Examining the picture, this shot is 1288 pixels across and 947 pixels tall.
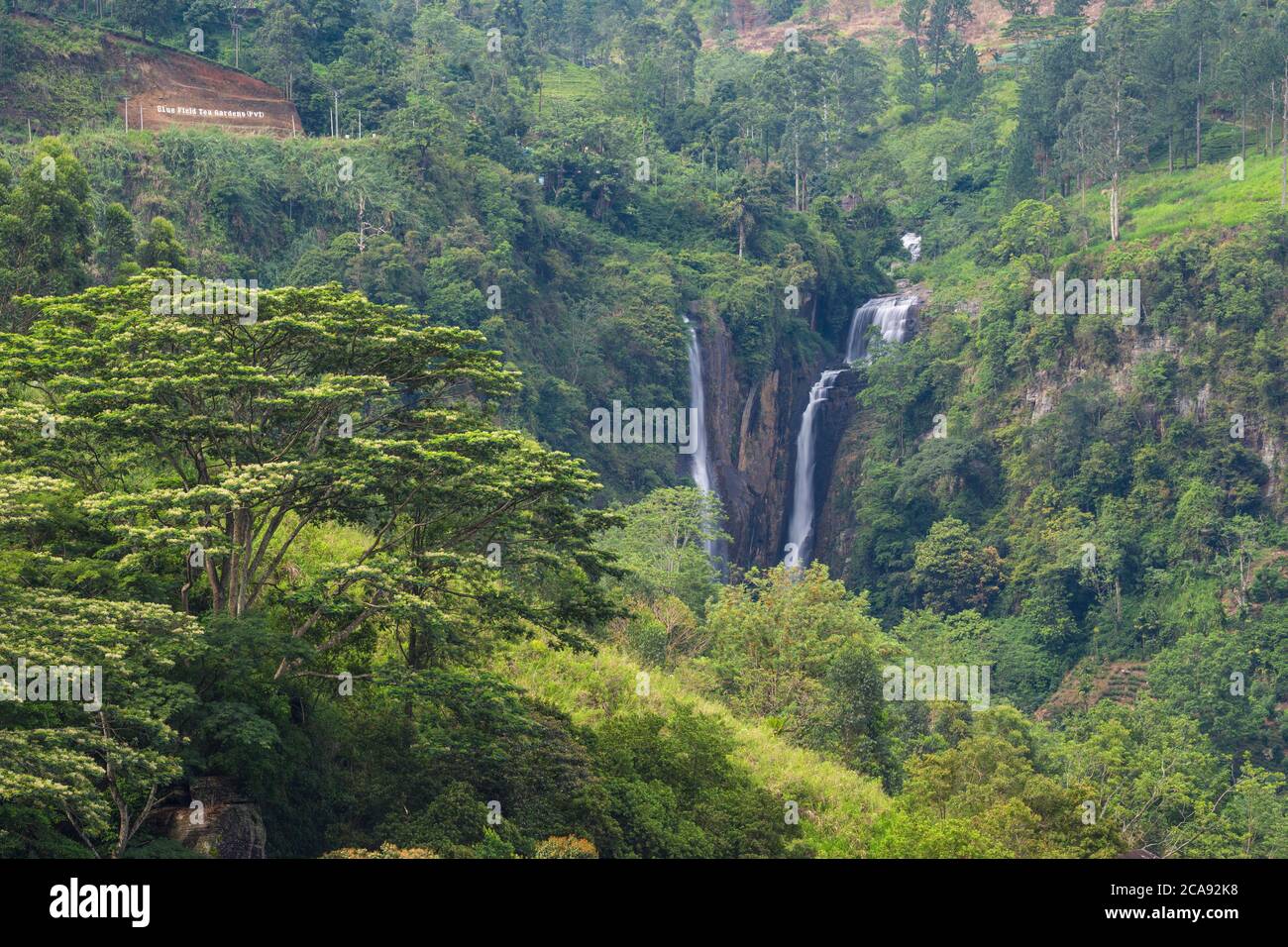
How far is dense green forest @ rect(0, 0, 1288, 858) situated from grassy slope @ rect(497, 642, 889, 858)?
Result: 13cm

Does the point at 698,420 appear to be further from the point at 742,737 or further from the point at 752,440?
the point at 742,737

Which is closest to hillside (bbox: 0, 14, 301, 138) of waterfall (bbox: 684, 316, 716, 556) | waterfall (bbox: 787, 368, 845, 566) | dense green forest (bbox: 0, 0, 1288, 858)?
dense green forest (bbox: 0, 0, 1288, 858)

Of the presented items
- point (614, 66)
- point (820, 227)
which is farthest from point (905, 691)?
point (614, 66)

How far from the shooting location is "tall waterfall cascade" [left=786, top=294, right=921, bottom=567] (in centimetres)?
6812

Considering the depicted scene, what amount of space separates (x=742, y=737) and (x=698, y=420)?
33036 mm

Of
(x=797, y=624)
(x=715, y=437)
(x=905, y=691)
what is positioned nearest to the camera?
(x=797, y=624)

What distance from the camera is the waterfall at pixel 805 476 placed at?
223 feet

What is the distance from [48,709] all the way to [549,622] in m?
7.49

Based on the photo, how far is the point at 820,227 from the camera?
75.9 m

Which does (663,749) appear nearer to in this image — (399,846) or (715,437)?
(399,846)

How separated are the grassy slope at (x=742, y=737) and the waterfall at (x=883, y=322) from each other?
43601 millimetres

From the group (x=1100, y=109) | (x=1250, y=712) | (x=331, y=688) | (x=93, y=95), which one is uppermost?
(x=1100, y=109)

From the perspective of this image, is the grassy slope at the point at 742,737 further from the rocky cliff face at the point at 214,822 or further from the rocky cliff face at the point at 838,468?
the rocky cliff face at the point at 838,468

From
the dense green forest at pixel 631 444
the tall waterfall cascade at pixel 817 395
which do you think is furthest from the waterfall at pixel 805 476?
the dense green forest at pixel 631 444
